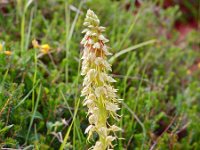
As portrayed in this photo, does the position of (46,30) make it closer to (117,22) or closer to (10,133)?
(117,22)

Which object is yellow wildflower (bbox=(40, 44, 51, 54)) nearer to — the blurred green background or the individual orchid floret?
the blurred green background

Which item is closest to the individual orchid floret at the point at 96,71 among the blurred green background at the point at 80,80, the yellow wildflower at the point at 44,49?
the blurred green background at the point at 80,80

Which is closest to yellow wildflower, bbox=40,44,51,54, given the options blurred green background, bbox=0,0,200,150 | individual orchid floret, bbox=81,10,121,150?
blurred green background, bbox=0,0,200,150

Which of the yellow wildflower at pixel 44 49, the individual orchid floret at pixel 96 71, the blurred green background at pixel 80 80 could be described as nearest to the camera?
the individual orchid floret at pixel 96 71

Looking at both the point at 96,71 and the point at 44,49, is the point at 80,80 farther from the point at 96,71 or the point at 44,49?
the point at 96,71

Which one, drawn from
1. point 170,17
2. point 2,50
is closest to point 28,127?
point 2,50

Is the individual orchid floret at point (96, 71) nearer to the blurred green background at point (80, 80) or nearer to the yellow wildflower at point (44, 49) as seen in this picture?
the blurred green background at point (80, 80)

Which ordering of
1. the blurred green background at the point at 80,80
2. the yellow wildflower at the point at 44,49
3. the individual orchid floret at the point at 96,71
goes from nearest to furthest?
the individual orchid floret at the point at 96,71, the blurred green background at the point at 80,80, the yellow wildflower at the point at 44,49

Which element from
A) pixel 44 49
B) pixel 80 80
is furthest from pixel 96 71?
pixel 44 49
